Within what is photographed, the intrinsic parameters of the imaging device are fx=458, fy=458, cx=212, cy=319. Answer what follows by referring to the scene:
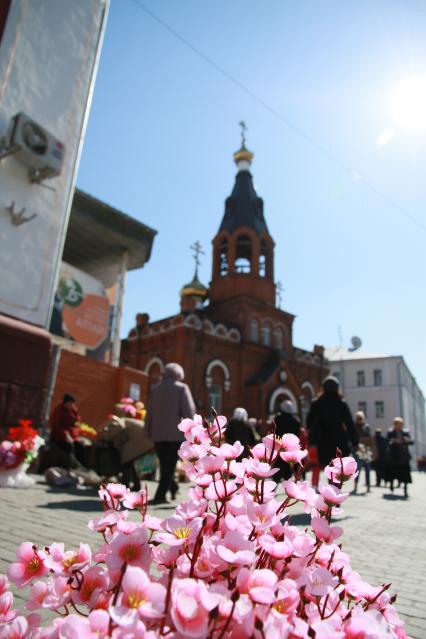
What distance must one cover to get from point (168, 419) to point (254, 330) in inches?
1037

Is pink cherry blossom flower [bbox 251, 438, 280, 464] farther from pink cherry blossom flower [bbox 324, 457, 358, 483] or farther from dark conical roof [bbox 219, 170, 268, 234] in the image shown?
dark conical roof [bbox 219, 170, 268, 234]

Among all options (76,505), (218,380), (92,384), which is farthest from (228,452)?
(218,380)

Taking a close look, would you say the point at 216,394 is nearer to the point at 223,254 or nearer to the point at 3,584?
the point at 223,254

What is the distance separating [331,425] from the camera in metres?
6.54

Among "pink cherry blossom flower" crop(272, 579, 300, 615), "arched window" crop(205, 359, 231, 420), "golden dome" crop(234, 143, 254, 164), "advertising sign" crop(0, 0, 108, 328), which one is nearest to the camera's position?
"pink cherry blossom flower" crop(272, 579, 300, 615)

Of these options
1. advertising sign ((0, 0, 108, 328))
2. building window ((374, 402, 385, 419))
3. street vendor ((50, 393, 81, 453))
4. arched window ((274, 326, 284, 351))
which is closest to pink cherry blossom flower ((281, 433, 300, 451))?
advertising sign ((0, 0, 108, 328))

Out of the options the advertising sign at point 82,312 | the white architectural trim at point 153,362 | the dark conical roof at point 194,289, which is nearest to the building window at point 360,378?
the dark conical roof at point 194,289

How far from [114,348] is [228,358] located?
16094 millimetres

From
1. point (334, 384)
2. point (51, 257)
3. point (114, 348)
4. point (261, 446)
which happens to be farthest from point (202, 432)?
point (114, 348)

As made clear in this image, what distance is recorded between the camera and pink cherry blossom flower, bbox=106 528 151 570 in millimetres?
995

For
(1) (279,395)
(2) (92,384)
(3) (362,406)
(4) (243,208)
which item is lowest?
(2) (92,384)

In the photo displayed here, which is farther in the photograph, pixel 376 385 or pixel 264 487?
pixel 376 385

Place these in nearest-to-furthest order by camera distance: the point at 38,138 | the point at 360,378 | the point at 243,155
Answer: the point at 38,138
the point at 243,155
the point at 360,378

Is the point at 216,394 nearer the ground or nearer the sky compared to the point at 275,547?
nearer the sky
